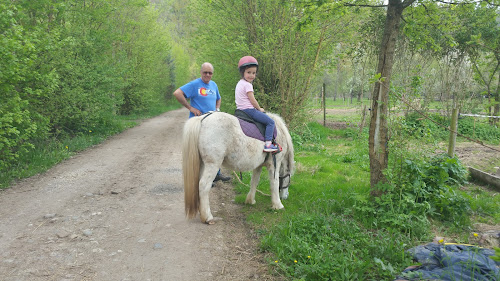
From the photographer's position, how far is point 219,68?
12.1 metres

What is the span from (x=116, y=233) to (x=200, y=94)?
283 cm

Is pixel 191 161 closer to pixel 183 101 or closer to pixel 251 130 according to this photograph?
pixel 251 130

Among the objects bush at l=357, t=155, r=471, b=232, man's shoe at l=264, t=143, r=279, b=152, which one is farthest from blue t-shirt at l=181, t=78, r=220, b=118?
bush at l=357, t=155, r=471, b=232

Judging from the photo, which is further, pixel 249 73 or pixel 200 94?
pixel 200 94

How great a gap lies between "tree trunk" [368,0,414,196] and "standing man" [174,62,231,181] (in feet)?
9.58

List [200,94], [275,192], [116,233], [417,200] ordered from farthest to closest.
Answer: [200,94]
[275,192]
[417,200]
[116,233]

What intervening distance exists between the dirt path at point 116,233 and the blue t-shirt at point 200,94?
171 centimetres

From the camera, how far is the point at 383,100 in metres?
4.24

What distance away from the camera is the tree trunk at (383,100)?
13.6 feet

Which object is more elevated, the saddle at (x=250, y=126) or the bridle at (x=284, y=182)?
the saddle at (x=250, y=126)

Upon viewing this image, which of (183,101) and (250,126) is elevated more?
(183,101)

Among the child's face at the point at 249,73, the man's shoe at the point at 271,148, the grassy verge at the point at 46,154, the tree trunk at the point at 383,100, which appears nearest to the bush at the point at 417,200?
the tree trunk at the point at 383,100

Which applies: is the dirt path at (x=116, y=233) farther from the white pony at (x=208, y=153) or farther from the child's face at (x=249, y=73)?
the child's face at (x=249, y=73)

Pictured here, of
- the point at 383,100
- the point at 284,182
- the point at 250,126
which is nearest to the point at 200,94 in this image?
the point at 250,126
